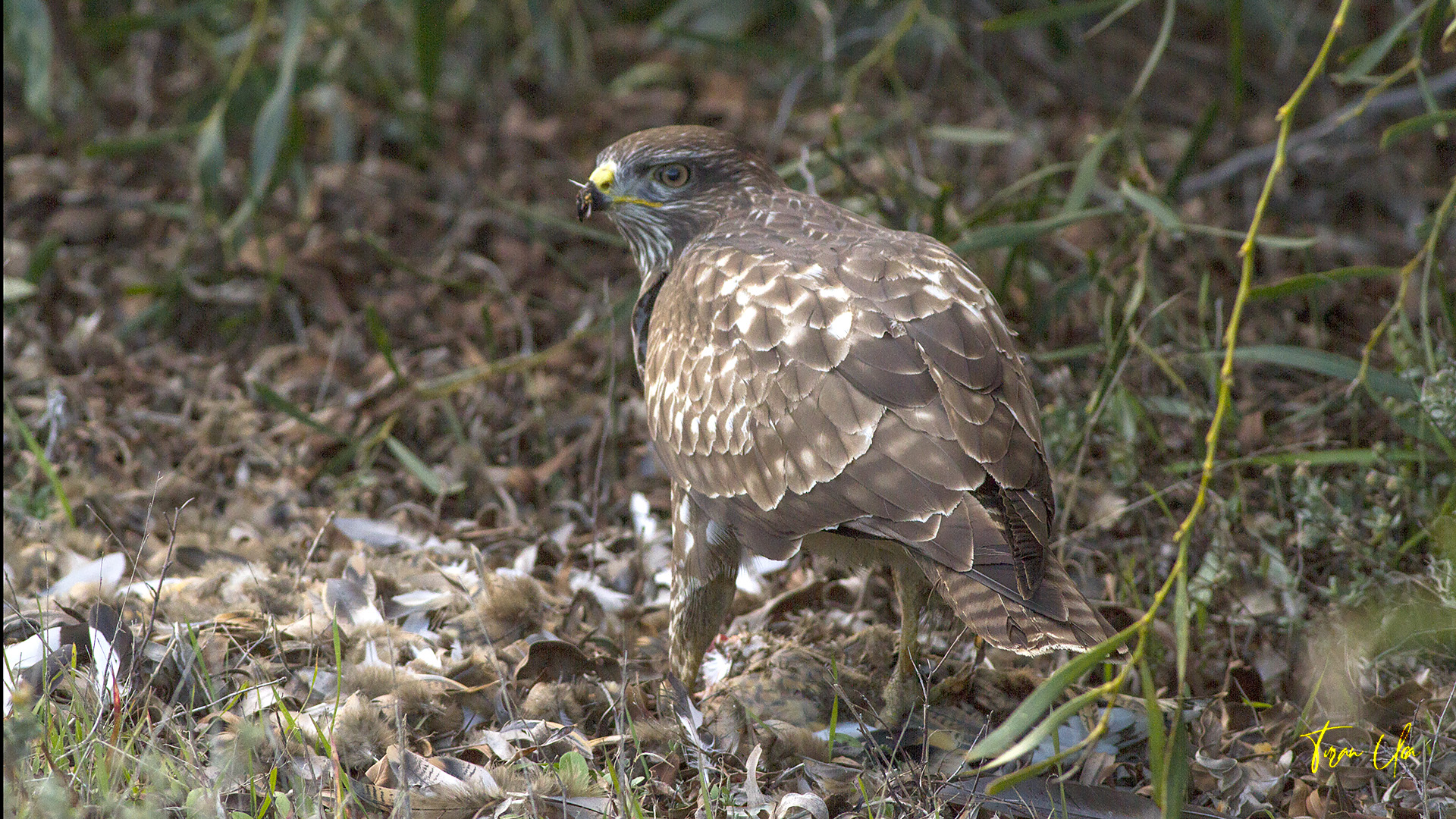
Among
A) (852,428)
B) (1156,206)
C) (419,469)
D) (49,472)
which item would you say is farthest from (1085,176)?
(49,472)

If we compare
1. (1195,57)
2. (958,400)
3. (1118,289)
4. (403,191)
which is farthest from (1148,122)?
(958,400)

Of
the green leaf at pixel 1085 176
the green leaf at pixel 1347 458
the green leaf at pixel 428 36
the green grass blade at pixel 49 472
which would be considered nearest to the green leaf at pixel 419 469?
the green grass blade at pixel 49 472

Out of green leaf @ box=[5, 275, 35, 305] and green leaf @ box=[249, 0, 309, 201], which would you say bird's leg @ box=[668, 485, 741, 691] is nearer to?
green leaf @ box=[249, 0, 309, 201]

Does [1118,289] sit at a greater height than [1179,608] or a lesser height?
lesser

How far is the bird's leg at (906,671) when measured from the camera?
113 inches

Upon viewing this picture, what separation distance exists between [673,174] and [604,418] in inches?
41.9

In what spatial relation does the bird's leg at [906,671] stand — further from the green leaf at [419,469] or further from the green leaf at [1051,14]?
the green leaf at [1051,14]

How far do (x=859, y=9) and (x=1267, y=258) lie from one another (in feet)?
7.07

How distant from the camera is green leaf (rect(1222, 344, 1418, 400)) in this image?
3.24 meters

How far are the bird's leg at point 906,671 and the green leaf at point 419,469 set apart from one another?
1624 mm

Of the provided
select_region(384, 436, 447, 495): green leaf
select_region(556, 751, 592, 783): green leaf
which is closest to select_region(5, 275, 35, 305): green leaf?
select_region(384, 436, 447, 495): green leaf

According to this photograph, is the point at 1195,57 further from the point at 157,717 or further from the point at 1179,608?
the point at 157,717

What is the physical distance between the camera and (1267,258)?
192 inches

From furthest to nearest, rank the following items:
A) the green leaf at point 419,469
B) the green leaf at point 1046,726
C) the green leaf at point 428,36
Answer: the green leaf at point 428,36
the green leaf at point 419,469
the green leaf at point 1046,726
